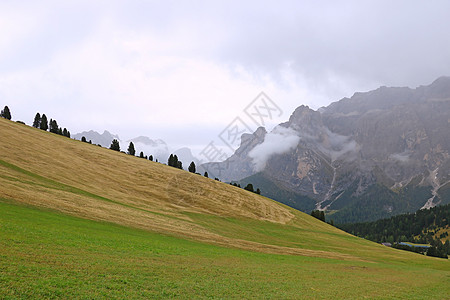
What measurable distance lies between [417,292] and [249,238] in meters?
29.9

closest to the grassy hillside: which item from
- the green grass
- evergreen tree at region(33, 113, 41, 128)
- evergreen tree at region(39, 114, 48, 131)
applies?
the green grass

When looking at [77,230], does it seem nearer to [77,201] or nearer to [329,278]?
[77,201]

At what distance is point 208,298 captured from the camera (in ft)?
58.5

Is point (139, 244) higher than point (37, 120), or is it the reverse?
point (37, 120)

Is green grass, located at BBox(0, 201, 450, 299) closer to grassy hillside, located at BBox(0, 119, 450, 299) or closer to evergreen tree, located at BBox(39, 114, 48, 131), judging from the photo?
grassy hillside, located at BBox(0, 119, 450, 299)

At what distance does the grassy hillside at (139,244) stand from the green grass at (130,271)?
0.10 m

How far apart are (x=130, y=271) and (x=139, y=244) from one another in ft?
32.0

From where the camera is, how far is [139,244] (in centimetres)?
2958

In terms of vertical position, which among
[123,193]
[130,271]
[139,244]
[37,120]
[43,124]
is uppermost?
[37,120]

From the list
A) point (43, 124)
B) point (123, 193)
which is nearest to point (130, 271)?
point (123, 193)

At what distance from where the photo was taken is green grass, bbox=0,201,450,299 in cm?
1595

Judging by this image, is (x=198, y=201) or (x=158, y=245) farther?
(x=198, y=201)

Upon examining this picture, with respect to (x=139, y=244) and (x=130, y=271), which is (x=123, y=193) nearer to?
(x=139, y=244)

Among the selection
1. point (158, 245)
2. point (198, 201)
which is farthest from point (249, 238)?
point (158, 245)
